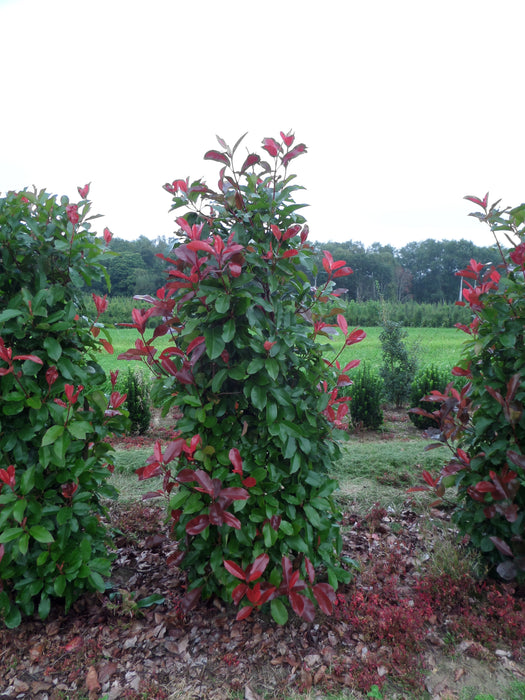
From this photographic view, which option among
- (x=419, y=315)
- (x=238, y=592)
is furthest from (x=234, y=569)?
(x=419, y=315)

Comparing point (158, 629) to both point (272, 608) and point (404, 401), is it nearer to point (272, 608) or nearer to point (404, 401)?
point (272, 608)

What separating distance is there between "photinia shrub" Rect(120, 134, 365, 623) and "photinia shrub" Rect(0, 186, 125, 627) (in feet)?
1.22

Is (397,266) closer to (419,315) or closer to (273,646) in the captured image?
(419,315)

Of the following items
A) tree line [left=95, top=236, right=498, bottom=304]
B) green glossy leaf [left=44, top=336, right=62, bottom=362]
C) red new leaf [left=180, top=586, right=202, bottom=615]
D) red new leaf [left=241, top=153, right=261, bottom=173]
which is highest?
tree line [left=95, top=236, right=498, bottom=304]

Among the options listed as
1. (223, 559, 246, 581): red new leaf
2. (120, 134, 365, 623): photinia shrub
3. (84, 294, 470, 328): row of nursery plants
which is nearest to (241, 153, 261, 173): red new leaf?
(120, 134, 365, 623): photinia shrub

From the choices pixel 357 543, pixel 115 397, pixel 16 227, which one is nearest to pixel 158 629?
pixel 115 397

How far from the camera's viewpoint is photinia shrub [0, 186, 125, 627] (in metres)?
2.19

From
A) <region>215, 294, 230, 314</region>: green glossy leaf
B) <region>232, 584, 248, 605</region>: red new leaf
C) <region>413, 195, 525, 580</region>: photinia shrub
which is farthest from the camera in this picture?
<region>413, 195, 525, 580</region>: photinia shrub

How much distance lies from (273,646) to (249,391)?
4.11 ft

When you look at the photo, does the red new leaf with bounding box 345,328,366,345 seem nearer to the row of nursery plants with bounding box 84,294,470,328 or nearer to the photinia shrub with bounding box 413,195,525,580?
the photinia shrub with bounding box 413,195,525,580

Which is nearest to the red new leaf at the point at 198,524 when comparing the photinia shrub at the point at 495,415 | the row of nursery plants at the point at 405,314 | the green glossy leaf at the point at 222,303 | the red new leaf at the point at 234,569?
the red new leaf at the point at 234,569

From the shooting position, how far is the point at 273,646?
7.18ft

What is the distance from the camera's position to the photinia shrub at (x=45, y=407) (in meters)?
2.19

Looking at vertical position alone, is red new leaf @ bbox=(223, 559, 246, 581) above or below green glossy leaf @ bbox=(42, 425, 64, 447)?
below
